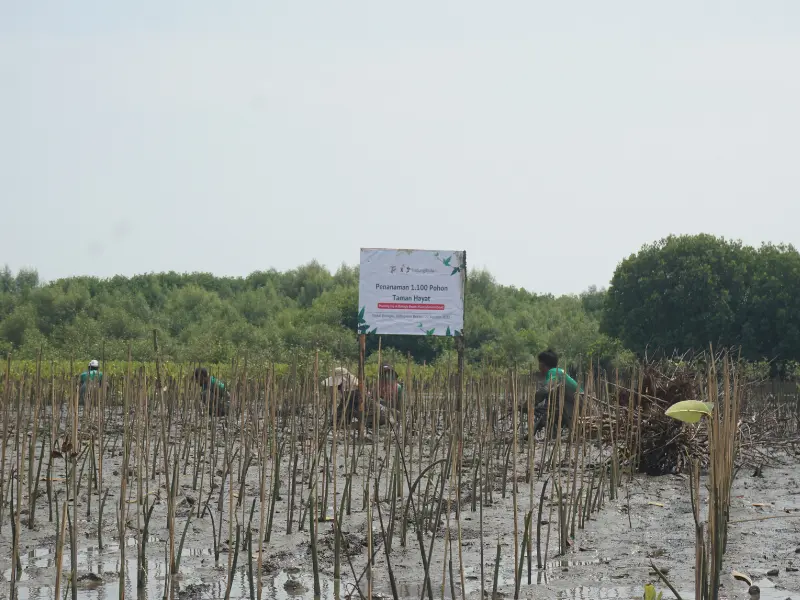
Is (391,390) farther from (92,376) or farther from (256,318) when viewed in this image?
(256,318)

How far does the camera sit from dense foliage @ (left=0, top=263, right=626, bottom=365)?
2628 centimetres

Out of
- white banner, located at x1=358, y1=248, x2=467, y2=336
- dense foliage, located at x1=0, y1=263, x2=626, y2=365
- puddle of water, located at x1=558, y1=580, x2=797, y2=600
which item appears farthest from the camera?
dense foliage, located at x1=0, y1=263, x2=626, y2=365

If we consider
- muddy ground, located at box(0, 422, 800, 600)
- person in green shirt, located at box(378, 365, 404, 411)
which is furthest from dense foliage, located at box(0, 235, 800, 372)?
muddy ground, located at box(0, 422, 800, 600)

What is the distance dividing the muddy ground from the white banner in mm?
3761

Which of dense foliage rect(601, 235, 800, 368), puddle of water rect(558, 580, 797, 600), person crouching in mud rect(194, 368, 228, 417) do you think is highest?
dense foliage rect(601, 235, 800, 368)

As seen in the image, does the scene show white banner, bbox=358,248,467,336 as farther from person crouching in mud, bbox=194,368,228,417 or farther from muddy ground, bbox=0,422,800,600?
muddy ground, bbox=0,422,800,600

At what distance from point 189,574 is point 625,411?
11.5 feet

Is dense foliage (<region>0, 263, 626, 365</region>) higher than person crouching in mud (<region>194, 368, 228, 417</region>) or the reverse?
higher

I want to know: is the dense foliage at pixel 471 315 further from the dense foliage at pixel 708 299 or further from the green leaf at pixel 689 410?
the green leaf at pixel 689 410

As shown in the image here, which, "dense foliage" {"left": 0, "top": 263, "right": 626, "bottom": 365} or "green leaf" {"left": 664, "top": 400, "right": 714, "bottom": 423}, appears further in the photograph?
"dense foliage" {"left": 0, "top": 263, "right": 626, "bottom": 365}

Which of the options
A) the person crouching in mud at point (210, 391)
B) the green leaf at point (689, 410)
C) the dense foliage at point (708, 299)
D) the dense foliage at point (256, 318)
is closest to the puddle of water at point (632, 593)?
the green leaf at point (689, 410)

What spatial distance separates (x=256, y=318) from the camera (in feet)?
123

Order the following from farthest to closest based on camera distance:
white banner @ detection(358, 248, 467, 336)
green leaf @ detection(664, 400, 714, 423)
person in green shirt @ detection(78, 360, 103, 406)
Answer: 1. white banner @ detection(358, 248, 467, 336)
2. person in green shirt @ detection(78, 360, 103, 406)
3. green leaf @ detection(664, 400, 714, 423)

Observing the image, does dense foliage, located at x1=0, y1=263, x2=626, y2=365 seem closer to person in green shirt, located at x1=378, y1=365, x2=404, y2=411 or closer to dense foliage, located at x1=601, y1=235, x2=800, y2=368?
dense foliage, located at x1=601, y1=235, x2=800, y2=368
